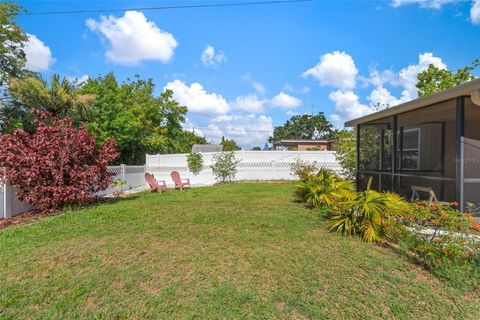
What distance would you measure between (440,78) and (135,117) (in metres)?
17.9

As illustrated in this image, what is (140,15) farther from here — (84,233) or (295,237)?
(295,237)

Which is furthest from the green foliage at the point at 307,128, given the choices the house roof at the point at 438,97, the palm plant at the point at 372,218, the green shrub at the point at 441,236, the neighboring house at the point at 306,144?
the green shrub at the point at 441,236

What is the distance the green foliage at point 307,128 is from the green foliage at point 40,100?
41347mm

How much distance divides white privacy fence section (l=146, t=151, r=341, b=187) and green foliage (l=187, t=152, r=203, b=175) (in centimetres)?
20

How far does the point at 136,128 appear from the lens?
53.8 feet

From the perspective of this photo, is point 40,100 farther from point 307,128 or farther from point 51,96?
point 307,128

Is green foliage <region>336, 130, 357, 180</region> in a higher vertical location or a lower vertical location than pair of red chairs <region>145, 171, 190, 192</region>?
higher

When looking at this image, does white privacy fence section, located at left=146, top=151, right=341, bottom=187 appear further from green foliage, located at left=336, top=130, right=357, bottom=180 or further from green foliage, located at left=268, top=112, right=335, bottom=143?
green foliage, located at left=268, top=112, right=335, bottom=143

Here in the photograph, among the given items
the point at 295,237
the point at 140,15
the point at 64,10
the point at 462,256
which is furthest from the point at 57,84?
the point at 462,256

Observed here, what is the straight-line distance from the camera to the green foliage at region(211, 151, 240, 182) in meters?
14.5

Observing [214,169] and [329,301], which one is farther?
[214,169]

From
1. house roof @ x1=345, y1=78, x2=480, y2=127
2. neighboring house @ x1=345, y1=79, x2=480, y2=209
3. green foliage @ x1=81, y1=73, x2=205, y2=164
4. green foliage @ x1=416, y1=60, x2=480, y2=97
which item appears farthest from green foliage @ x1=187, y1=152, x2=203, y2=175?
green foliage @ x1=416, y1=60, x2=480, y2=97

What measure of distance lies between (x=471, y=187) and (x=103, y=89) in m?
17.7

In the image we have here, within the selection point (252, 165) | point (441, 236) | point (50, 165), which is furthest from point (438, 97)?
point (252, 165)
